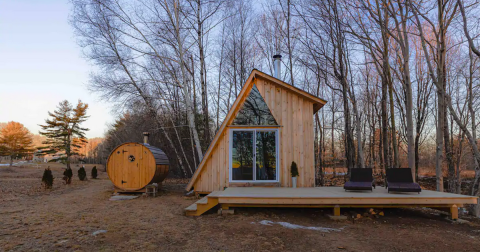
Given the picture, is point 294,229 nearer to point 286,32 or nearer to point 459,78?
point 286,32

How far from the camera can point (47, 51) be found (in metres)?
9.80

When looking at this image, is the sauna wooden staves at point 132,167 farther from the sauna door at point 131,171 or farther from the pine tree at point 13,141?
the pine tree at point 13,141

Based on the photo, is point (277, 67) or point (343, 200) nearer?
point (343, 200)

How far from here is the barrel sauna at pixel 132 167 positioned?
9008 mm

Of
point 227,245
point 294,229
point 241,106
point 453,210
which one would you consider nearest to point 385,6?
point 241,106

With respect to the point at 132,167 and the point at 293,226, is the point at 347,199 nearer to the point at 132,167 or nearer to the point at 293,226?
the point at 293,226

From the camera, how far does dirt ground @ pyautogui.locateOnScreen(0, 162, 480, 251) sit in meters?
4.04

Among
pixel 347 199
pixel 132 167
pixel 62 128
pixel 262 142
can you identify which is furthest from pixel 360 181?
pixel 62 128

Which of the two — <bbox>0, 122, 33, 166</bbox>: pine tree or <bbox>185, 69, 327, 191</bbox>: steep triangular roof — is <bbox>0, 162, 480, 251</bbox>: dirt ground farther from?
<bbox>0, 122, 33, 166</bbox>: pine tree

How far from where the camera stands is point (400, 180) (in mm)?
6461

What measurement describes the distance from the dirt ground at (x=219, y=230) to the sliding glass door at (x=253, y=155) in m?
1.52

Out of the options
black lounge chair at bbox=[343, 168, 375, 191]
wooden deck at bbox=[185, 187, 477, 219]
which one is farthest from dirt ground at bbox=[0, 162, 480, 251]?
black lounge chair at bbox=[343, 168, 375, 191]

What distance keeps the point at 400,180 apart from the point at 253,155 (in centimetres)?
391

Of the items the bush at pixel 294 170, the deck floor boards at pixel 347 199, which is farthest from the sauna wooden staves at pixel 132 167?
the bush at pixel 294 170
